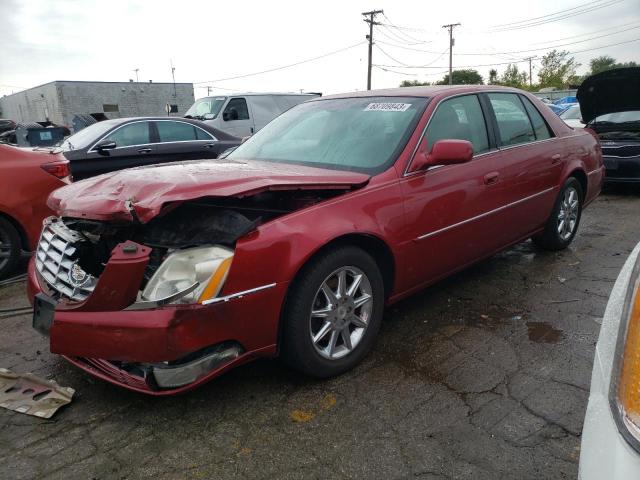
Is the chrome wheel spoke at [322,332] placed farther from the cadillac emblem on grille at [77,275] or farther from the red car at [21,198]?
the red car at [21,198]

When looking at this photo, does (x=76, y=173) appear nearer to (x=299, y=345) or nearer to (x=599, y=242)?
(x=299, y=345)

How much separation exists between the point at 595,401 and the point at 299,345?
1586mm

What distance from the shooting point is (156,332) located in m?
2.21

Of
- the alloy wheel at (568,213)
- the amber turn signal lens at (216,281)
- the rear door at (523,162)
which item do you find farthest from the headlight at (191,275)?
the alloy wheel at (568,213)

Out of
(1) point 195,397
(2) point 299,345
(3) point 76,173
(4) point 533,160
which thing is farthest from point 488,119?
(3) point 76,173

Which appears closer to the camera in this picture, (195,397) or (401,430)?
(401,430)

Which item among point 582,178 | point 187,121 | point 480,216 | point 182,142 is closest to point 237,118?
point 187,121

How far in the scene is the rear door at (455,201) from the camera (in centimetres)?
321

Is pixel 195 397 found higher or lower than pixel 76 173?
lower

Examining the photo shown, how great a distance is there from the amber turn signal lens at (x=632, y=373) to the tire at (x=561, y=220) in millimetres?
3824

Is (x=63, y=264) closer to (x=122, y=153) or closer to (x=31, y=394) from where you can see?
(x=31, y=394)

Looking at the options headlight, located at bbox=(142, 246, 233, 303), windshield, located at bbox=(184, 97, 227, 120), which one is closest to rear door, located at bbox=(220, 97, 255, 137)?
windshield, located at bbox=(184, 97, 227, 120)

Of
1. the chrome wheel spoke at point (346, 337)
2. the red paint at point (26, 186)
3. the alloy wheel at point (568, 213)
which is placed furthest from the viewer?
the alloy wheel at point (568, 213)

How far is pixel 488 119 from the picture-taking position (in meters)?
3.97
